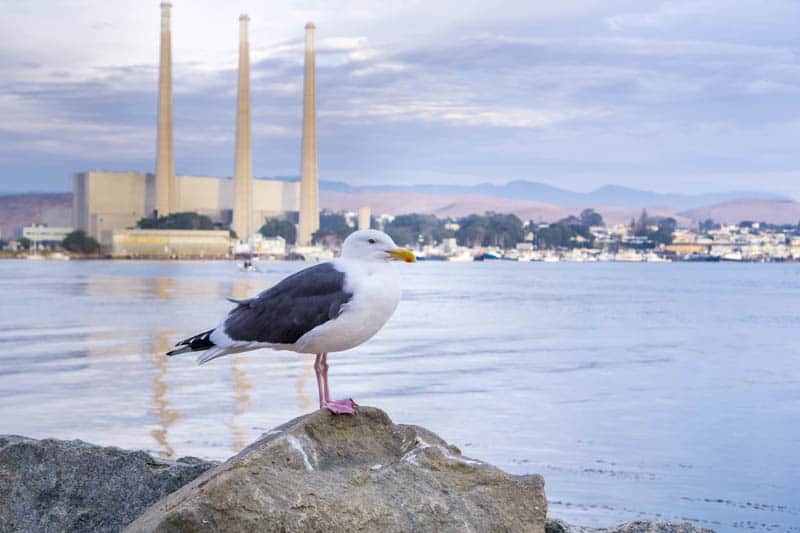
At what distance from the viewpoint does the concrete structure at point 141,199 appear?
136375 millimetres

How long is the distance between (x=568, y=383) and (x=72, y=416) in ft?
24.2

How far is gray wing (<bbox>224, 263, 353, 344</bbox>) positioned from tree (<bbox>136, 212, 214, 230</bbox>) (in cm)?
12925

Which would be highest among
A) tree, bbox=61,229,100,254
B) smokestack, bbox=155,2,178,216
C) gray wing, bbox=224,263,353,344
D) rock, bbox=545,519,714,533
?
smokestack, bbox=155,2,178,216

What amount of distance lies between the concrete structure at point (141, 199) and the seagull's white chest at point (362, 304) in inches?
5293

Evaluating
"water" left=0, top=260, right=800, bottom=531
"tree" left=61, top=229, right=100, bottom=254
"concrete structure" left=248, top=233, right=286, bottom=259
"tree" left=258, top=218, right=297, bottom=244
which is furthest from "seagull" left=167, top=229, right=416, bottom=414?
"tree" left=258, top=218, right=297, bottom=244

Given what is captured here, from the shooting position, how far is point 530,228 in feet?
620

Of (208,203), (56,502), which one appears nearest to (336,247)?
(208,203)

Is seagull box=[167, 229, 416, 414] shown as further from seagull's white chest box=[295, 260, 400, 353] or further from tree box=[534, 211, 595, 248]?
tree box=[534, 211, 595, 248]

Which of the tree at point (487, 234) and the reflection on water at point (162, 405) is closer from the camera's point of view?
the reflection on water at point (162, 405)

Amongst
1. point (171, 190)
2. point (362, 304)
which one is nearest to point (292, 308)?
point (362, 304)

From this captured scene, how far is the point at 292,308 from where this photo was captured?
4281 mm

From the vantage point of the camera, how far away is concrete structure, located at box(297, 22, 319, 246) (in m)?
119

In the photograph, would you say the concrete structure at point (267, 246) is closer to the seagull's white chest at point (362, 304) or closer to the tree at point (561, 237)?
the tree at point (561, 237)

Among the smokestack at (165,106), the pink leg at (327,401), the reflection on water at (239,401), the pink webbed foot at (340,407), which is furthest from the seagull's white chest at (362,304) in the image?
the smokestack at (165,106)
